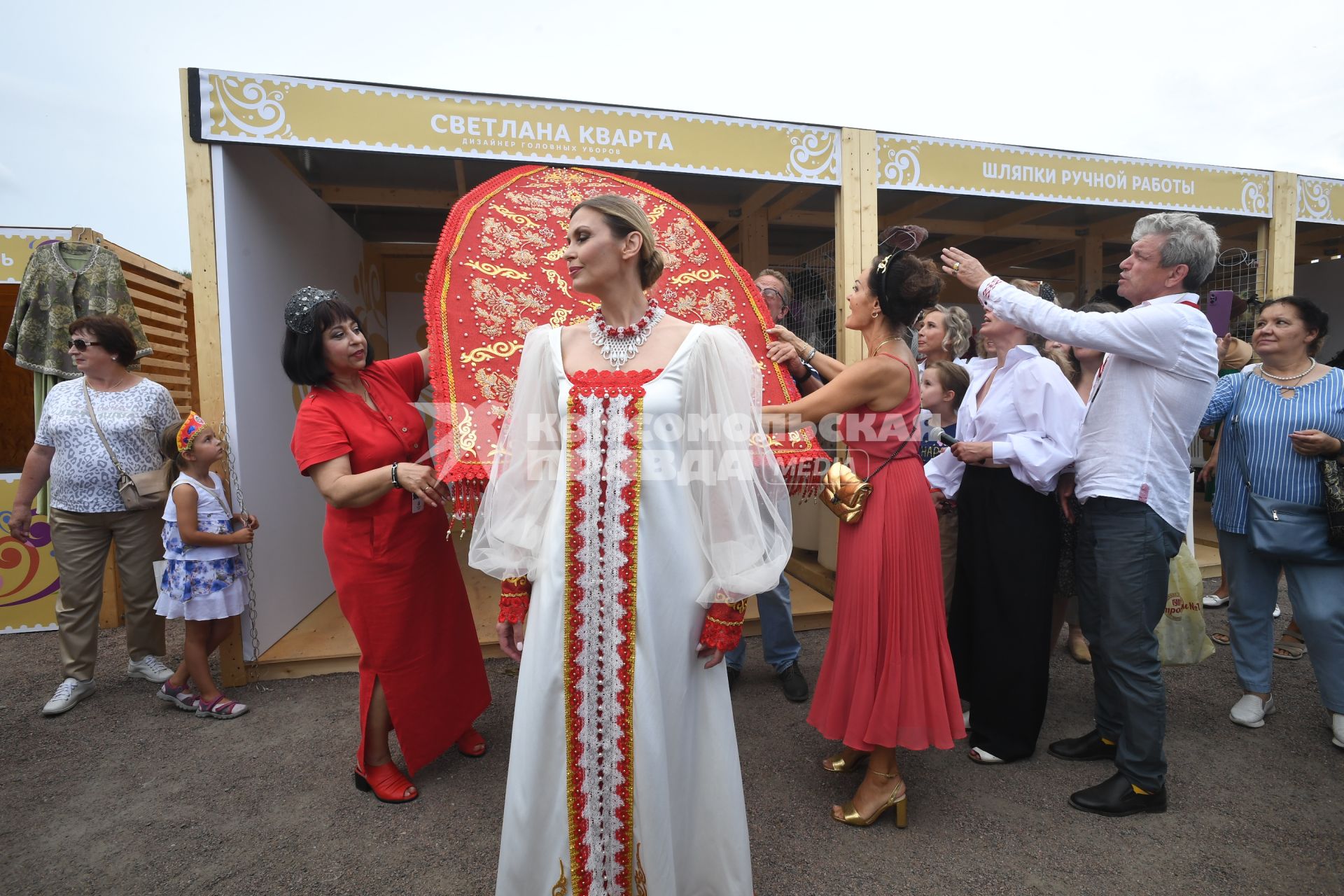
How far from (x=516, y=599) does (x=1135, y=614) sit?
85.3 inches

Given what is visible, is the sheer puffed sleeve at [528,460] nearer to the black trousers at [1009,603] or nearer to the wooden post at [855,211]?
the black trousers at [1009,603]

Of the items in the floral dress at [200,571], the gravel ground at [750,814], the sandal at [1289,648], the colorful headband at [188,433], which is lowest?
the gravel ground at [750,814]

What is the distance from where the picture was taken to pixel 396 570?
8.46 feet

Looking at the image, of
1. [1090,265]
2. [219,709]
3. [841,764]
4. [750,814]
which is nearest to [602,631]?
[750,814]

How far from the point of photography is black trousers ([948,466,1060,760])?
277 centimetres

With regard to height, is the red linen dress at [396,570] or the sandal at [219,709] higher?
the red linen dress at [396,570]

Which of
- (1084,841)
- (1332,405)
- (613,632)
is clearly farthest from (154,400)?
(1332,405)

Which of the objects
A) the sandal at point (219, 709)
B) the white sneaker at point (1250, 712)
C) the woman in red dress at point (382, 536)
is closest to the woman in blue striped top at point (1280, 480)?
the white sneaker at point (1250, 712)

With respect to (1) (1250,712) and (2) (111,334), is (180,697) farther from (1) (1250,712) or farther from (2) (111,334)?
(1) (1250,712)

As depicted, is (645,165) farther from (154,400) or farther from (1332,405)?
(1332,405)

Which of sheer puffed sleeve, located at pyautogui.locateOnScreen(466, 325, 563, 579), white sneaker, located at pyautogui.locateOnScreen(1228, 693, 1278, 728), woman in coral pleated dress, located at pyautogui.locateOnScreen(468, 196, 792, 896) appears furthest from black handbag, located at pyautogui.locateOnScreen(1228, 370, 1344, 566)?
sheer puffed sleeve, located at pyautogui.locateOnScreen(466, 325, 563, 579)

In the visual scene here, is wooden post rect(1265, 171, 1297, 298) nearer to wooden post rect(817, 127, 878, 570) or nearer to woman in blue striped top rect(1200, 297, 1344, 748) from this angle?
woman in blue striped top rect(1200, 297, 1344, 748)

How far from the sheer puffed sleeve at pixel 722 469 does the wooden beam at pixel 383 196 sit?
450 centimetres

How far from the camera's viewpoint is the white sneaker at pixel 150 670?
3791mm
